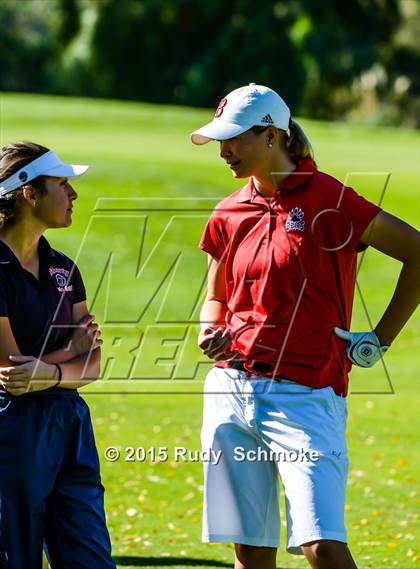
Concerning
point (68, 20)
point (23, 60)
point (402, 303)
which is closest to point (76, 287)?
point (402, 303)

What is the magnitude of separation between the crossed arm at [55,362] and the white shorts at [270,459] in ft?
1.64

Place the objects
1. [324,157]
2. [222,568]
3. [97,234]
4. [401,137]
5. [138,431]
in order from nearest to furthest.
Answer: [222,568] → [138,431] → [97,234] → [324,157] → [401,137]

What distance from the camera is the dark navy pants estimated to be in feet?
15.5

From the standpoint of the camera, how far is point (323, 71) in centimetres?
5466

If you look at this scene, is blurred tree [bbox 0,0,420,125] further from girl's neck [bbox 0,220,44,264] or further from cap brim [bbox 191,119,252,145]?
girl's neck [bbox 0,220,44,264]

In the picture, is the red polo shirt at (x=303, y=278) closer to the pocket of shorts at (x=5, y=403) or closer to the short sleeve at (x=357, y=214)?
the short sleeve at (x=357, y=214)

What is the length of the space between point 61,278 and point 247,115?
968 millimetres

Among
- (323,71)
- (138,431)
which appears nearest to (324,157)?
(138,431)

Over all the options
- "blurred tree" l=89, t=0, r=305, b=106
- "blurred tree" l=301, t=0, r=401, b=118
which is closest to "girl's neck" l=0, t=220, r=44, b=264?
"blurred tree" l=89, t=0, r=305, b=106


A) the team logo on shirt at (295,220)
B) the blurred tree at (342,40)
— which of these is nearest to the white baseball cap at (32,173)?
the team logo on shirt at (295,220)

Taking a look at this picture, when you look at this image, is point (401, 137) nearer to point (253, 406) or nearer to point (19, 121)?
point (19, 121)

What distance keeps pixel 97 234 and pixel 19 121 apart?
8442 millimetres

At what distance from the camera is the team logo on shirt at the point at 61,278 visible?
4.91 meters

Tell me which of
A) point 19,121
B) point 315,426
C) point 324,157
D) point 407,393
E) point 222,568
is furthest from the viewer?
point 19,121
